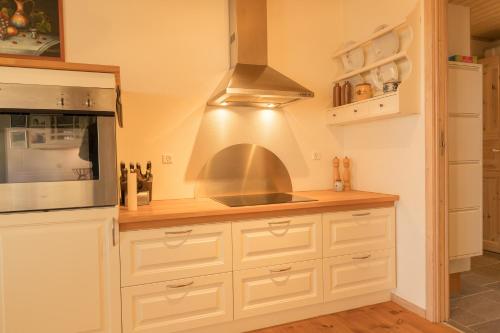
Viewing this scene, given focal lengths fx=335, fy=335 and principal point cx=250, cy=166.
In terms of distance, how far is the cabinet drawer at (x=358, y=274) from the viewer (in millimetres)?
2361

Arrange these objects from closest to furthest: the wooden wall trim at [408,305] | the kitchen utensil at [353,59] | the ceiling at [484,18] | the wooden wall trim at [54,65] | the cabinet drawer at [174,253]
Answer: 1. the wooden wall trim at [54,65]
2. the cabinet drawer at [174,253]
3. the wooden wall trim at [408,305]
4. the kitchen utensil at [353,59]
5. the ceiling at [484,18]

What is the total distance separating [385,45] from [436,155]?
968 millimetres

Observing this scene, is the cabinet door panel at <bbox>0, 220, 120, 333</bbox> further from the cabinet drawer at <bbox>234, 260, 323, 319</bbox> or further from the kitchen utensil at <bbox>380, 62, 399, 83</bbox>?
the kitchen utensil at <bbox>380, 62, 399, 83</bbox>

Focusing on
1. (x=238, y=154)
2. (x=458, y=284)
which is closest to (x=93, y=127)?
(x=238, y=154)

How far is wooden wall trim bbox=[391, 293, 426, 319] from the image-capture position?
2.33m

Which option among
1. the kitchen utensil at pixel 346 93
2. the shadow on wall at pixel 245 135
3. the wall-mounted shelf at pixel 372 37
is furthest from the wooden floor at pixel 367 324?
the wall-mounted shelf at pixel 372 37

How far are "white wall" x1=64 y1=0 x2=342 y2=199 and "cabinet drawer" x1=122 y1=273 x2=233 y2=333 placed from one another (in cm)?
78

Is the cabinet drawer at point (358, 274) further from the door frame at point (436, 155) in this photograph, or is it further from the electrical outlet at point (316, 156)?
the electrical outlet at point (316, 156)

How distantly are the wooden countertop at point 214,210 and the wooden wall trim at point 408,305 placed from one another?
2.35 feet

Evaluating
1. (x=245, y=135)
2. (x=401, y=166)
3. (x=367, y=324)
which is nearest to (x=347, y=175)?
(x=401, y=166)

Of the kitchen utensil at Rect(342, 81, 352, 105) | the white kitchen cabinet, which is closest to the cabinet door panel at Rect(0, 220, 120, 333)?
the white kitchen cabinet

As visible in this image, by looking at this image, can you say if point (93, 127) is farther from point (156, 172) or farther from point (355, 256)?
point (355, 256)

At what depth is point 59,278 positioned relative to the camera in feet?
5.57

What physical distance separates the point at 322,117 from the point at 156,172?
5.08ft
